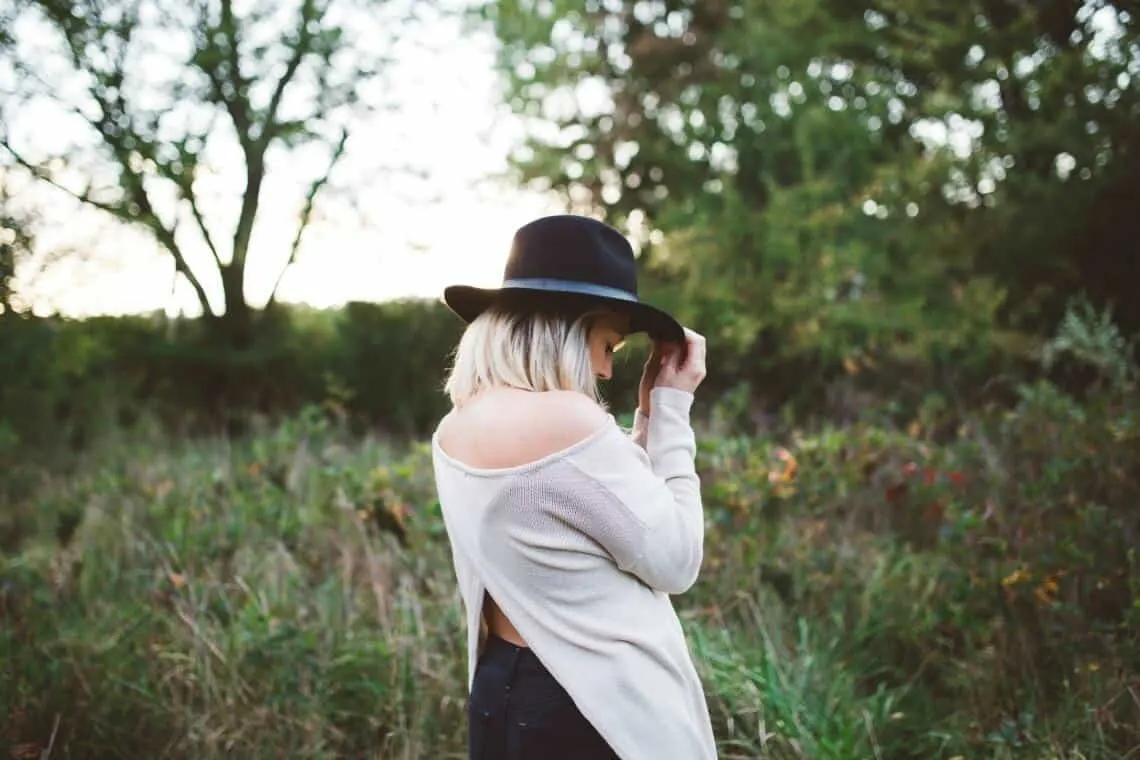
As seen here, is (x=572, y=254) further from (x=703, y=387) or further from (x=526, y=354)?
(x=703, y=387)

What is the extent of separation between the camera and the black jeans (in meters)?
1.87

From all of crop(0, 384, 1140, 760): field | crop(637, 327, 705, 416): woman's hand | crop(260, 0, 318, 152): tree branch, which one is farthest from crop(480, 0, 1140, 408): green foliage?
crop(637, 327, 705, 416): woman's hand

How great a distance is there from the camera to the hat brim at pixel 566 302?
197 centimetres

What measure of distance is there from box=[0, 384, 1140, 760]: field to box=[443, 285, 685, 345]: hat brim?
5.56 feet

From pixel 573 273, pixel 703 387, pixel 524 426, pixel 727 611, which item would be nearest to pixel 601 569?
pixel 524 426

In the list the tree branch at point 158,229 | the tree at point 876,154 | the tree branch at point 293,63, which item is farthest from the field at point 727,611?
the tree branch at point 293,63

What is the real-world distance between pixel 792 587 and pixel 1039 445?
223 centimetres

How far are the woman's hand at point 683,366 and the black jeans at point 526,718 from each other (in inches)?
25.0

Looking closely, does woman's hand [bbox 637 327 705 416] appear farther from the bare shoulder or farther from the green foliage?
the green foliage

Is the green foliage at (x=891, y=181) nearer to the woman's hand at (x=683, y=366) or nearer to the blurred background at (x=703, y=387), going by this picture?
the blurred background at (x=703, y=387)

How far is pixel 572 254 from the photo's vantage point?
2.00m

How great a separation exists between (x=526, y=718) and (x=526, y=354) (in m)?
0.70

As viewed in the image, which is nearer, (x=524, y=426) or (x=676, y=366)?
(x=524, y=426)

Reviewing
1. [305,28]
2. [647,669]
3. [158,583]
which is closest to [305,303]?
[305,28]
